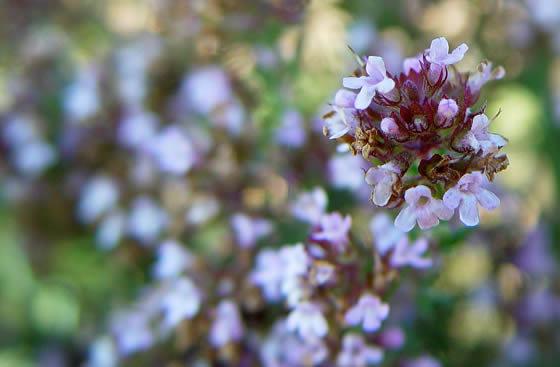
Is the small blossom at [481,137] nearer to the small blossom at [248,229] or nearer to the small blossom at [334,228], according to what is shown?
the small blossom at [334,228]

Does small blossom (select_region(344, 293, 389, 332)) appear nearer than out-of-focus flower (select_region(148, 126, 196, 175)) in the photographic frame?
Yes

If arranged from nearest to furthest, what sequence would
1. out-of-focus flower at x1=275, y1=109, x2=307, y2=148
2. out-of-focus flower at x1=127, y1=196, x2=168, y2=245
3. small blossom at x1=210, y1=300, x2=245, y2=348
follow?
small blossom at x1=210, y1=300, x2=245, y2=348 → out-of-focus flower at x1=275, y1=109, x2=307, y2=148 → out-of-focus flower at x1=127, y1=196, x2=168, y2=245

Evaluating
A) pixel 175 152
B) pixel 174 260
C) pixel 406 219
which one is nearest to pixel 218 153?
pixel 175 152

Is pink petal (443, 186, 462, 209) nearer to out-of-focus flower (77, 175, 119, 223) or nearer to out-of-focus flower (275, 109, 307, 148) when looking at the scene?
out-of-focus flower (275, 109, 307, 148)

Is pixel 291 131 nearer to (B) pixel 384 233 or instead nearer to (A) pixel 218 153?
(A) pixel 218 153

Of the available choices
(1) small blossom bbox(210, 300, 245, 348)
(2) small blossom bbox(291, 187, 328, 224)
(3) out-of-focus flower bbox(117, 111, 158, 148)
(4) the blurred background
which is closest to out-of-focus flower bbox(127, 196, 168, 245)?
(4) the blurred background

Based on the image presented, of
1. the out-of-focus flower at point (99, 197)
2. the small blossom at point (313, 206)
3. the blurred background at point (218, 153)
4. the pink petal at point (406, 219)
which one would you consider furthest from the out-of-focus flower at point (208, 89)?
the pink petal at point (406, 219)

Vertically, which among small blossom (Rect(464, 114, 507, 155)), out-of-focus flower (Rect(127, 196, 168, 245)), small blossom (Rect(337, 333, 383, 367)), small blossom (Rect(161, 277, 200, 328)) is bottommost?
out-of-focus flower (Rect(127, 196, 168, 245))
